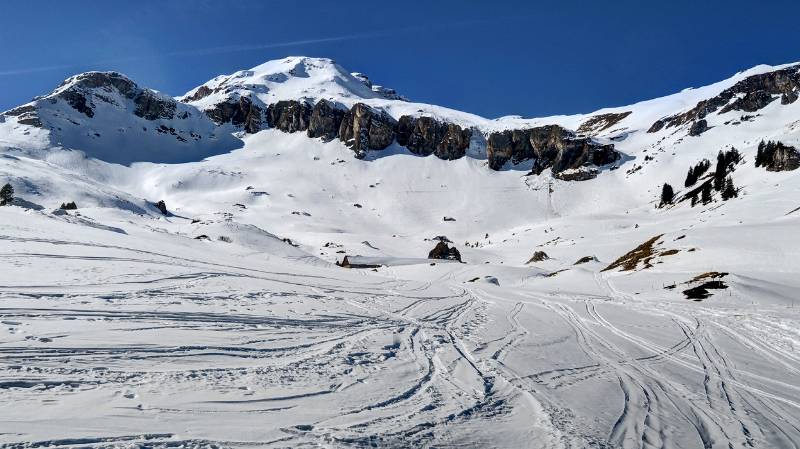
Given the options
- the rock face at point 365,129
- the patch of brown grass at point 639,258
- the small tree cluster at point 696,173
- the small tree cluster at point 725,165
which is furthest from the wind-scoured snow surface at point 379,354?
the rock face at point 365,129

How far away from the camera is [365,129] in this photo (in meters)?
162

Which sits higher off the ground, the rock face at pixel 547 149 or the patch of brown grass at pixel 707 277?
the rock face at pixel 547 149

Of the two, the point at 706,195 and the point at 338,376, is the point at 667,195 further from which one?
the point at 338,376

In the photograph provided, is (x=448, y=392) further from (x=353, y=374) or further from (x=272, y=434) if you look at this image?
(x=272, y=434)

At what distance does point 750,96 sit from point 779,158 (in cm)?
9678

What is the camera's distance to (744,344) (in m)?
12.4

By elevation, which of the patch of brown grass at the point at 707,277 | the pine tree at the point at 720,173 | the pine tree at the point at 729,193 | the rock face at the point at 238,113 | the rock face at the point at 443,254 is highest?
the rock face at the point at 238,113

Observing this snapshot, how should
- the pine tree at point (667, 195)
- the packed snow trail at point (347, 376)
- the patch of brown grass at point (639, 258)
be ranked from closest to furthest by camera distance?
the packed snow trail at point (347, 376)
the patch of brown grass at point (639, 258)
the pine tree at point (667, 195)

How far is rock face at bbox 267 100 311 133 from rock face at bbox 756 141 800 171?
142 m

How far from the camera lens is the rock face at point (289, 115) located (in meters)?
175

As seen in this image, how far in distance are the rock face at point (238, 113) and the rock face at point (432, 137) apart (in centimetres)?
6235

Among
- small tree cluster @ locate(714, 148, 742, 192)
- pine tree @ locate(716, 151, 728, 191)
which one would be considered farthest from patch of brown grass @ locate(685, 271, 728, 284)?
small tree cluster @ locate(714, 148, 742, 192)

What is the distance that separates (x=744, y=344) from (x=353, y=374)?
11.5m

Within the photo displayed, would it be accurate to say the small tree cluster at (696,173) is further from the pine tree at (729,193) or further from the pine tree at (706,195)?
the pine tree at (729,193)
